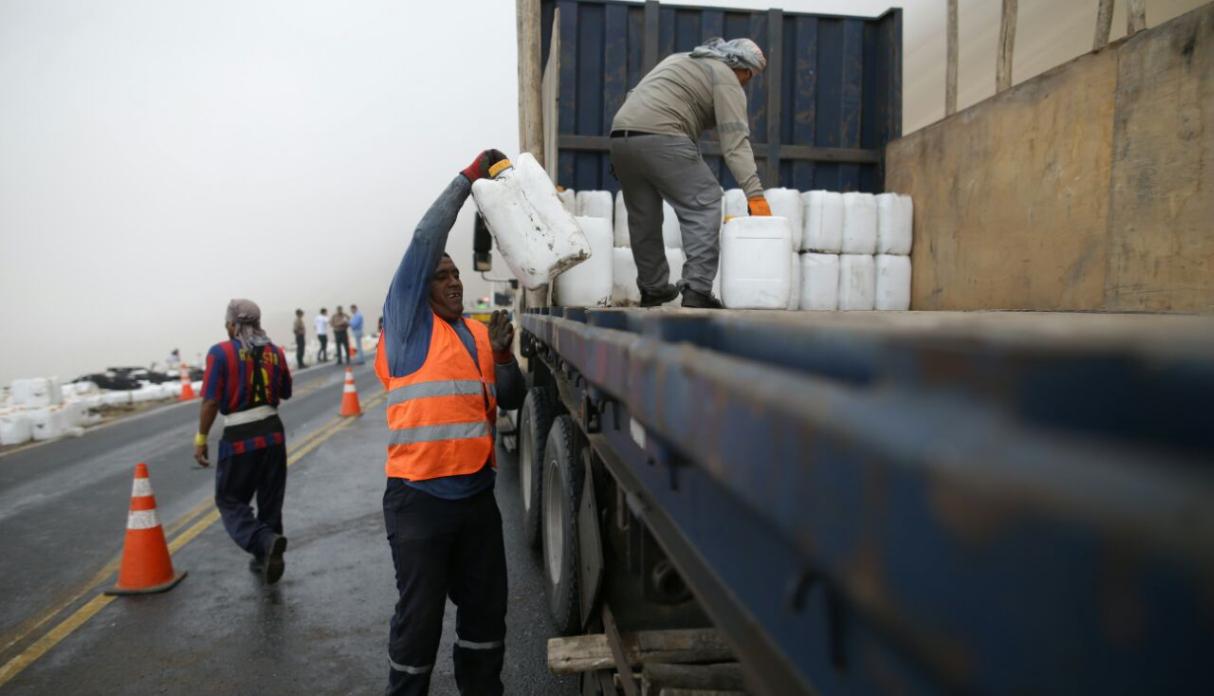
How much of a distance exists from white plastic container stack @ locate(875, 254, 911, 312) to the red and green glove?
296cm

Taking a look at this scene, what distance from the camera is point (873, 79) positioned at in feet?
19.9

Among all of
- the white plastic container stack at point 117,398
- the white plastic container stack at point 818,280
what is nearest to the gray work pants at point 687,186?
the white plastic container stack at point 818,280

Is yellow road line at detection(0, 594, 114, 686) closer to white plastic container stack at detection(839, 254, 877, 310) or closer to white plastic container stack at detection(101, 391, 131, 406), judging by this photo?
white plastic container stack at detection(839, 254, 877, 310)

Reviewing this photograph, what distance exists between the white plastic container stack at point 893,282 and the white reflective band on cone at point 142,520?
5193mm

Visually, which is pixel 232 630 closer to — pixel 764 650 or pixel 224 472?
pixel 224 472

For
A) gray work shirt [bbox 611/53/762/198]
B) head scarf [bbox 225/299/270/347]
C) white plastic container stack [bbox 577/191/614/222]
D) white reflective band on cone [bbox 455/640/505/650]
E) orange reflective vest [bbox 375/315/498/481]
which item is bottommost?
white reflective band on cone [bbox 455/640/505/650]

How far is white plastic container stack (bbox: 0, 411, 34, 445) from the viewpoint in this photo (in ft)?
31.6

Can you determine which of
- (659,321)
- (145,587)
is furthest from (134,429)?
(659,321)

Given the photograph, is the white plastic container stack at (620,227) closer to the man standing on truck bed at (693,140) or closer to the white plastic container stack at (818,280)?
the man standing on truck bed at (693,140)

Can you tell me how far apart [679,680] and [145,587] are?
413 cm

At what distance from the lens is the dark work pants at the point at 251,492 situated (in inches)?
184

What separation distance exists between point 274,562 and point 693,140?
3778mm

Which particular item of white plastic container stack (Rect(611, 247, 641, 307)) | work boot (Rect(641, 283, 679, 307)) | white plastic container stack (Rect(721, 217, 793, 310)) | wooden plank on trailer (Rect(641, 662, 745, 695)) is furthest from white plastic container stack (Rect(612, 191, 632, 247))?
wooden plank on trailer (Rect(641, 662, 745, 695))

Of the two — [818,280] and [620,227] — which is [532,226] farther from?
[818,280]
